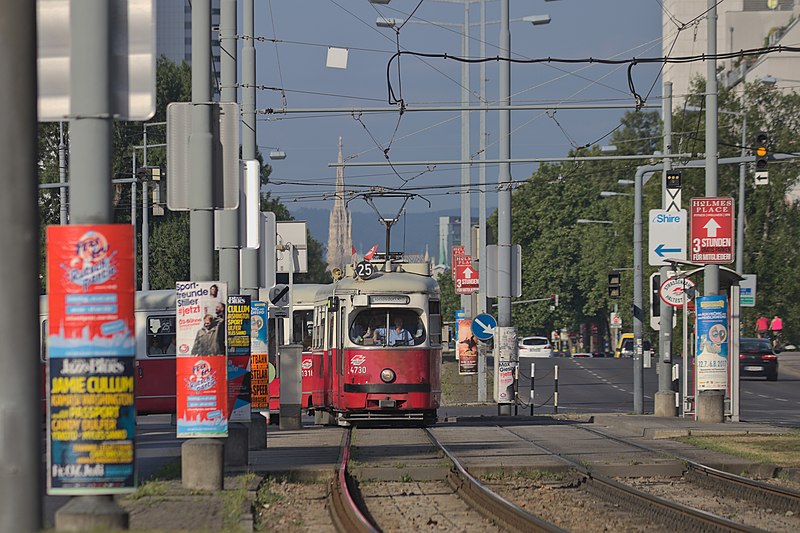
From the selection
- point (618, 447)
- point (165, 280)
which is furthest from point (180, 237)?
point (618, 447)

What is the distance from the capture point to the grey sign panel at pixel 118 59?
30.3 ft

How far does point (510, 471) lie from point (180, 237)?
6210 cm

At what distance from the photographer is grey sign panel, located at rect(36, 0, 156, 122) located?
9227 mm

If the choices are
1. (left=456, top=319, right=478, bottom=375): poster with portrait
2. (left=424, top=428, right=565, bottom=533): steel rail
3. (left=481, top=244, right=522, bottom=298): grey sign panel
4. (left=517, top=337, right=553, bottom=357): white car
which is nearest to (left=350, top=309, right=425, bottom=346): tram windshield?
(left=481, top=244, right=522, bottom=298): grey sign panel

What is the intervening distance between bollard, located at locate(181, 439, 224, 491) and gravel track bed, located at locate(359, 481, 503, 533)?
5.29ft

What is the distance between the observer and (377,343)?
2914 cm

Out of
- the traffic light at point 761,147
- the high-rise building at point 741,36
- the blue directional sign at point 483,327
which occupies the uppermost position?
the high-rise building at point 741,36

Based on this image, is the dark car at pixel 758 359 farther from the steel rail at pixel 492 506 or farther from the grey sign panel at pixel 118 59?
the grey sign panel at pixel 118 59

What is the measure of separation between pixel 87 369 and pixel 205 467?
6.61 metres

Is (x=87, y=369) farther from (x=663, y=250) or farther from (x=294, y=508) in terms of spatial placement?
(x=663, y=250)

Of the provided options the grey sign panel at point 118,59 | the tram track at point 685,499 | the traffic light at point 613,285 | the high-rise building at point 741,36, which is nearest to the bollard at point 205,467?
the tram track at point 685,499

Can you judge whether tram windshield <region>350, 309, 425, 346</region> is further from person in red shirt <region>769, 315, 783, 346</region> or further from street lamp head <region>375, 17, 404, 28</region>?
person in red shirt <region>769, 315, 783, 346</region>

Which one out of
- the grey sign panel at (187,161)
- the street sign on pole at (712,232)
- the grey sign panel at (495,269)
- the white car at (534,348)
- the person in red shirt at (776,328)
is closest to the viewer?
the grey sign panel at (187,161)

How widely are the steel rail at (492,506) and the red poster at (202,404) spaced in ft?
9.03
